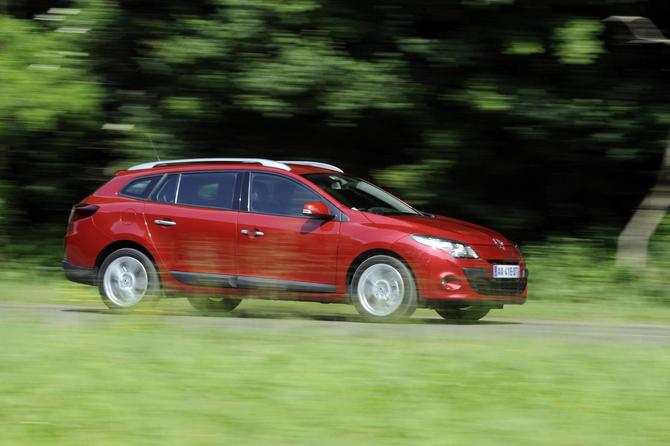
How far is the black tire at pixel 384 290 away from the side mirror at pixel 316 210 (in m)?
0.60

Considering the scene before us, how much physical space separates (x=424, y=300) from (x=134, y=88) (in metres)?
7.14

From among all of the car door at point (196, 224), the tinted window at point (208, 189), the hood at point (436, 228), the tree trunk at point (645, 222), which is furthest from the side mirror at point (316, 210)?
the tree trunk at point (645, 222)

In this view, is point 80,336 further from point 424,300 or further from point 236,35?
point 236,35

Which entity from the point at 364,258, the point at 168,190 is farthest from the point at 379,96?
the point at 364,258

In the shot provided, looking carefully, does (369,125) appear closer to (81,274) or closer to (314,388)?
(81,274)

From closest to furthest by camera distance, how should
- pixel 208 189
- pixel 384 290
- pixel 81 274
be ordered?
pixel 384 290 < pixel 208 189 < pixel 81 274

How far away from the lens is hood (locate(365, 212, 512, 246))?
10102 mm

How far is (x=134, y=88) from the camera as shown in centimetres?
1555

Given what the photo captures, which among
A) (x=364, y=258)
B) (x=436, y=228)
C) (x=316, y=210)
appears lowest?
(x=364, y=258)

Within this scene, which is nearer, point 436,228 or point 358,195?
point 436,228

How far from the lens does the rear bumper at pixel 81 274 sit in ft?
36.5

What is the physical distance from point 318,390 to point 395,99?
322 inches

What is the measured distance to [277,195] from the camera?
10.7 m

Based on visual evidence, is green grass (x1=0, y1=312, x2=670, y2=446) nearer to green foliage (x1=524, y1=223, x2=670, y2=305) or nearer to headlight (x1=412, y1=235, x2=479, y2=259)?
headlight (x1=412, y1=235, x2=479, y2=259)
